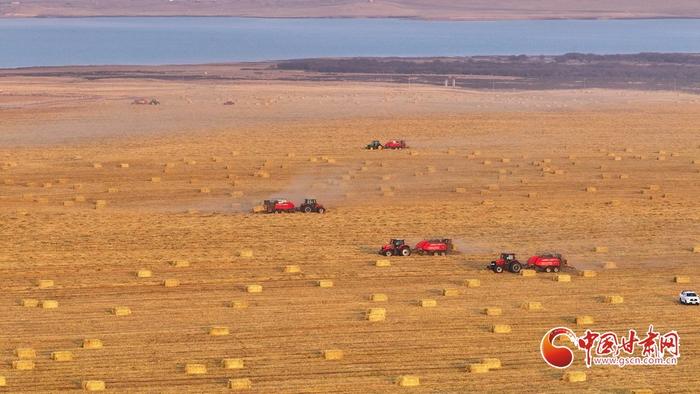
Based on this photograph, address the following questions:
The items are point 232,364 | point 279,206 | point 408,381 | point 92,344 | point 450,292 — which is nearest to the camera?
point 408,381

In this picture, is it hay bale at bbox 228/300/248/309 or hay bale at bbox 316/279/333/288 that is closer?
hay bale at bbox 228/300/248/309

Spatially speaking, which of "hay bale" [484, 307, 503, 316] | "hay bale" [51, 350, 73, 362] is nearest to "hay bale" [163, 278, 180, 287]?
"hay bale" [51, 350, 73, 362]

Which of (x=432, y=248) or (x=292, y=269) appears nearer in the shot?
(x=292, y=269)

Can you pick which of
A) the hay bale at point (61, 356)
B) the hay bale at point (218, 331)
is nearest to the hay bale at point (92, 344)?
the hay bale at point (61, 356)

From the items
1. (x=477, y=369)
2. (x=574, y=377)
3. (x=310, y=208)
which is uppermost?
(x=574, y=377)

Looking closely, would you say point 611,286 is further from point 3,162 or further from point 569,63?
point 569,63

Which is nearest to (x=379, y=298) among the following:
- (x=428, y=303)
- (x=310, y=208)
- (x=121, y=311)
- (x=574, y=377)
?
(x=428, y=303)

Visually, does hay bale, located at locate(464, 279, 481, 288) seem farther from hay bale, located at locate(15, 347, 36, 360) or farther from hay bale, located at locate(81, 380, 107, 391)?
hay bale, located at locate(81, 380, 107, 391)

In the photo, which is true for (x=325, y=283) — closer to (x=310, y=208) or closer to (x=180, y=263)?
(x=180, y=263)
